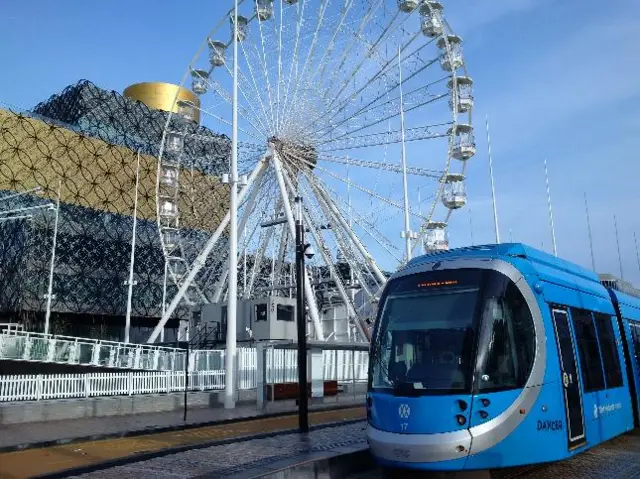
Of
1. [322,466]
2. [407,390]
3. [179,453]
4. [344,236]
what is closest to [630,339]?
[407,390]

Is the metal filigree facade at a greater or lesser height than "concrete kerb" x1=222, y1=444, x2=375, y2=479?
greater

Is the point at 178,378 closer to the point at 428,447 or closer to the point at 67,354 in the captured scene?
the point at 67,354

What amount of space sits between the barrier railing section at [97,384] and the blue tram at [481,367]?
13459 mm

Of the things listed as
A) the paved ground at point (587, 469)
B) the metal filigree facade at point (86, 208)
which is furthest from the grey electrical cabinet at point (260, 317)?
the paved ground at point (587, 469)

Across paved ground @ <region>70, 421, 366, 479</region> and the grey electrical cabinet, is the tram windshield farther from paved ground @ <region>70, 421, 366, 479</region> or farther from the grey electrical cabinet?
the grey electrical cabinet

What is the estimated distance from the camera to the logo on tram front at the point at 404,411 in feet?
30.0

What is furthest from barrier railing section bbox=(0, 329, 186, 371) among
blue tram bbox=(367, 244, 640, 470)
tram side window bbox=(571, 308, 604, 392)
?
tram side window bbox=(571, 308, 604, 392)

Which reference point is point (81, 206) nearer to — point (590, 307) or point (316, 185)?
point (316, 185)

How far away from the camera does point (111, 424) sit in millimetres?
18172

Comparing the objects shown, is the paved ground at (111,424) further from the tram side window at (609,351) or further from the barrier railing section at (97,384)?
the tram side window at (609,351)

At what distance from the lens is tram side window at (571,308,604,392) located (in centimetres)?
1117

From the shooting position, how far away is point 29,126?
57531 mm

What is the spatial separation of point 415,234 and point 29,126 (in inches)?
1646

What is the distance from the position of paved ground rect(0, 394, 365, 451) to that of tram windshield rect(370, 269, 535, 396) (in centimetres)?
922
